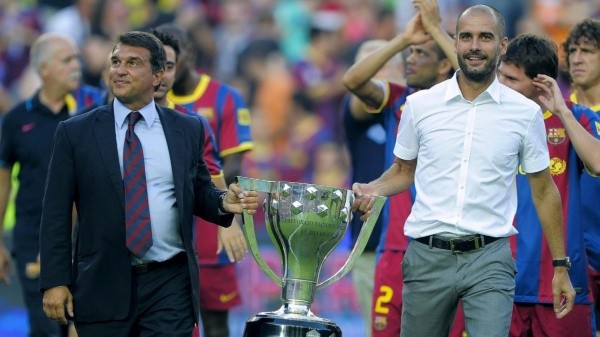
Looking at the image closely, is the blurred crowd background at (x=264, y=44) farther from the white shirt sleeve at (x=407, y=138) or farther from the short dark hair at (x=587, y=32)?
the white shirt sleeve at (x=407, y=138)

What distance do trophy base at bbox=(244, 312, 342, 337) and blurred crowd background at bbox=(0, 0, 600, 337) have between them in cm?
1007

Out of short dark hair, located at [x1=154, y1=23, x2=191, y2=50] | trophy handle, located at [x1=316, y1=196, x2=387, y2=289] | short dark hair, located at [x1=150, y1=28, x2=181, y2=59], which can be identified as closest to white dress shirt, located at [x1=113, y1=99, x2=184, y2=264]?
trophy handle, located at [x1=316, y1=196, x2=387, y2=289]

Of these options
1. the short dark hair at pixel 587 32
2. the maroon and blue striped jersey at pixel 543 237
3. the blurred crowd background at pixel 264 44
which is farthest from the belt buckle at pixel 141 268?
the blurred crowd background at pixel 264 44

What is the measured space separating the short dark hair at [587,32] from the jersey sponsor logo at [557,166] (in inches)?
46.5

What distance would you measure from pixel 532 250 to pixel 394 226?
1261mm

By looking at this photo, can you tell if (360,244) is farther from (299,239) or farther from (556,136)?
(556,136)

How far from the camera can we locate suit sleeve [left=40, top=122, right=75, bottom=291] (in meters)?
7.16

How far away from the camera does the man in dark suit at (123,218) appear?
7.18m

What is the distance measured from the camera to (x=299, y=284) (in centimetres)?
717

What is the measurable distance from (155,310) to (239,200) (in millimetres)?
684

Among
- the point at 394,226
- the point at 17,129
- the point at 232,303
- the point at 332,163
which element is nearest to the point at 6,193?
the point at 17,129

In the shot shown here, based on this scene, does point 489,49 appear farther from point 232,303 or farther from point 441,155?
point 232,303

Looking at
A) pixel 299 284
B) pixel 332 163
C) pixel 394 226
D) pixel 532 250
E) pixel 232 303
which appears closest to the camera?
pixel 299 284

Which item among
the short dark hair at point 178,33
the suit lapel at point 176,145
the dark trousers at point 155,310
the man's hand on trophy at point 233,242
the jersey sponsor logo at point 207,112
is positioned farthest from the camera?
the jersey sponsor logo at point 207,112
